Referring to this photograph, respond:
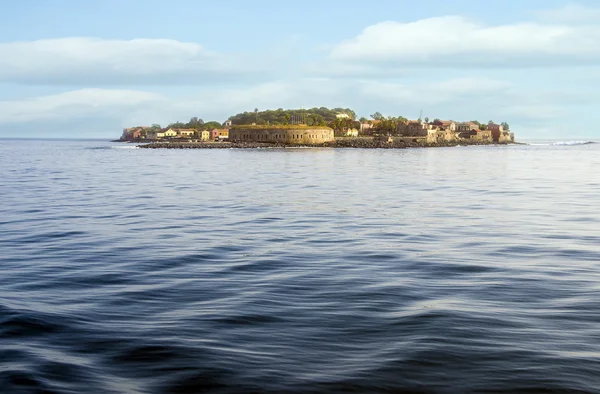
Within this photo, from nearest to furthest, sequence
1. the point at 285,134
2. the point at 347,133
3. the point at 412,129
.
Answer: the point at 285,134 → the point at 412,129 → the point at 347,133

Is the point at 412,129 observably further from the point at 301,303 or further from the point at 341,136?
the point at 301,303

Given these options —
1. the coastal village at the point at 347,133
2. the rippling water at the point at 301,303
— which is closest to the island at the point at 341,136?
the coastal village at the point at 347,133

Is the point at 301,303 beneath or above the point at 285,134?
beneath

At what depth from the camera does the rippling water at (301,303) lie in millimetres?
6754

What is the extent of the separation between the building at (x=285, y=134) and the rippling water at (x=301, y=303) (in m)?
121

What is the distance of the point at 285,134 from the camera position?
143 m

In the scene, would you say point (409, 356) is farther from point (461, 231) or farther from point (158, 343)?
point (461, 231)

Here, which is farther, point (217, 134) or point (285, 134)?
point (217, 134)

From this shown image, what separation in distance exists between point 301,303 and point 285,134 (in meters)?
135

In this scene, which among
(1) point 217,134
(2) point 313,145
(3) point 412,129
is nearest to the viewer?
(2) point 313,145

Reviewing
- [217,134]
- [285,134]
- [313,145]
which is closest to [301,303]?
[313,145]

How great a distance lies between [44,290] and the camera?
10.6 m

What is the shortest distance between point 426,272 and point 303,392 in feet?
19.5

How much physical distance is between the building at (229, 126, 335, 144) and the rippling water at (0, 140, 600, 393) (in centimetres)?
12093
